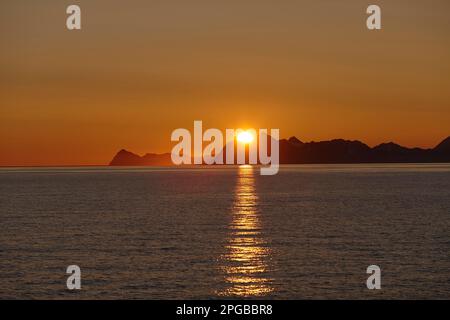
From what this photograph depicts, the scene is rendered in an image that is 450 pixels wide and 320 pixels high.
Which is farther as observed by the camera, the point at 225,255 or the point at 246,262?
the point at 225,255

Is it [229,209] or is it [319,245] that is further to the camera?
[229,209]

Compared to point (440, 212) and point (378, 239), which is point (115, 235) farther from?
point (440, 212)
